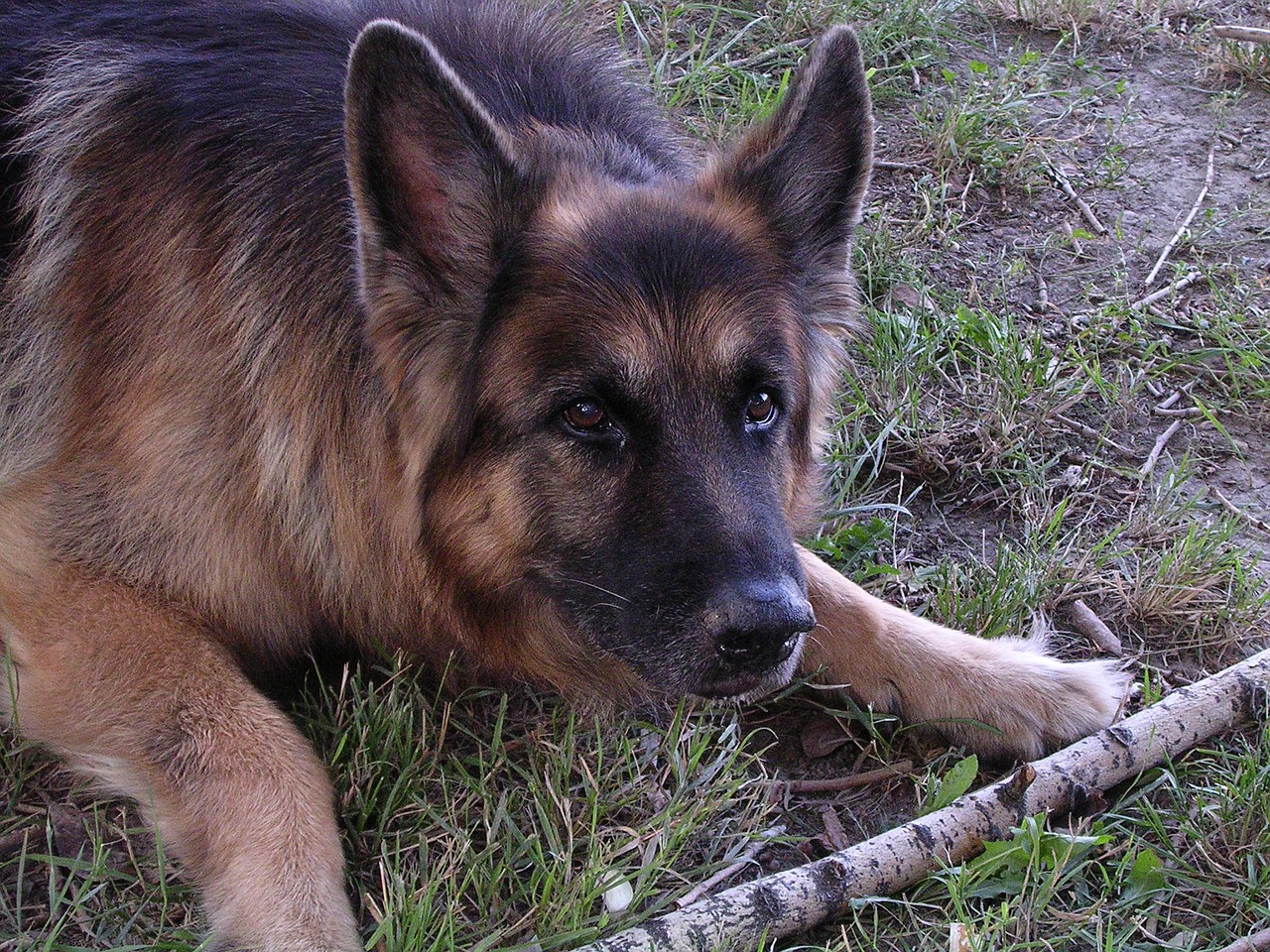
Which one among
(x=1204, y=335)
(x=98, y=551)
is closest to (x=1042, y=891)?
(x=98, y=551)

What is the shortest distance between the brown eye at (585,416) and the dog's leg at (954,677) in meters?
0.93

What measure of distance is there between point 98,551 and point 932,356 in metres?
2.91

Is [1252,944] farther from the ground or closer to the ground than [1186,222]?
closer to the ground

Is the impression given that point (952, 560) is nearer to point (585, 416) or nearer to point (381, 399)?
point (585, 416)

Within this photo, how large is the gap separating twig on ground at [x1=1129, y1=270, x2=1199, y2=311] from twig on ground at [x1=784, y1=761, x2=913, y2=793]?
8.00 ft

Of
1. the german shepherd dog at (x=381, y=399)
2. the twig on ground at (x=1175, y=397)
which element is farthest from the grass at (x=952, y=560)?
the german shepherd dog at (x=381, y=399)

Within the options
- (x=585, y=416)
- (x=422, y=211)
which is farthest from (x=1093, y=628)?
(x=422, y=211)

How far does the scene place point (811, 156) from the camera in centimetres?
308

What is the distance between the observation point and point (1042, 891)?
8.84 feet

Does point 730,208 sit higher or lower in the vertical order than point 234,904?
higher

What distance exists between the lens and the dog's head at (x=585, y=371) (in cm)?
267

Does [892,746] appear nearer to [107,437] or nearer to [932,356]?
[932,356]

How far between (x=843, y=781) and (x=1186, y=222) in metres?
3.27

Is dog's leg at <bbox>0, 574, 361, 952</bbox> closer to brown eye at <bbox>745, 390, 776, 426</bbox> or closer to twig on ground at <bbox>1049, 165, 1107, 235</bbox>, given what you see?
brown eye at <bbox>745, 390, 776, 426</bbox>
